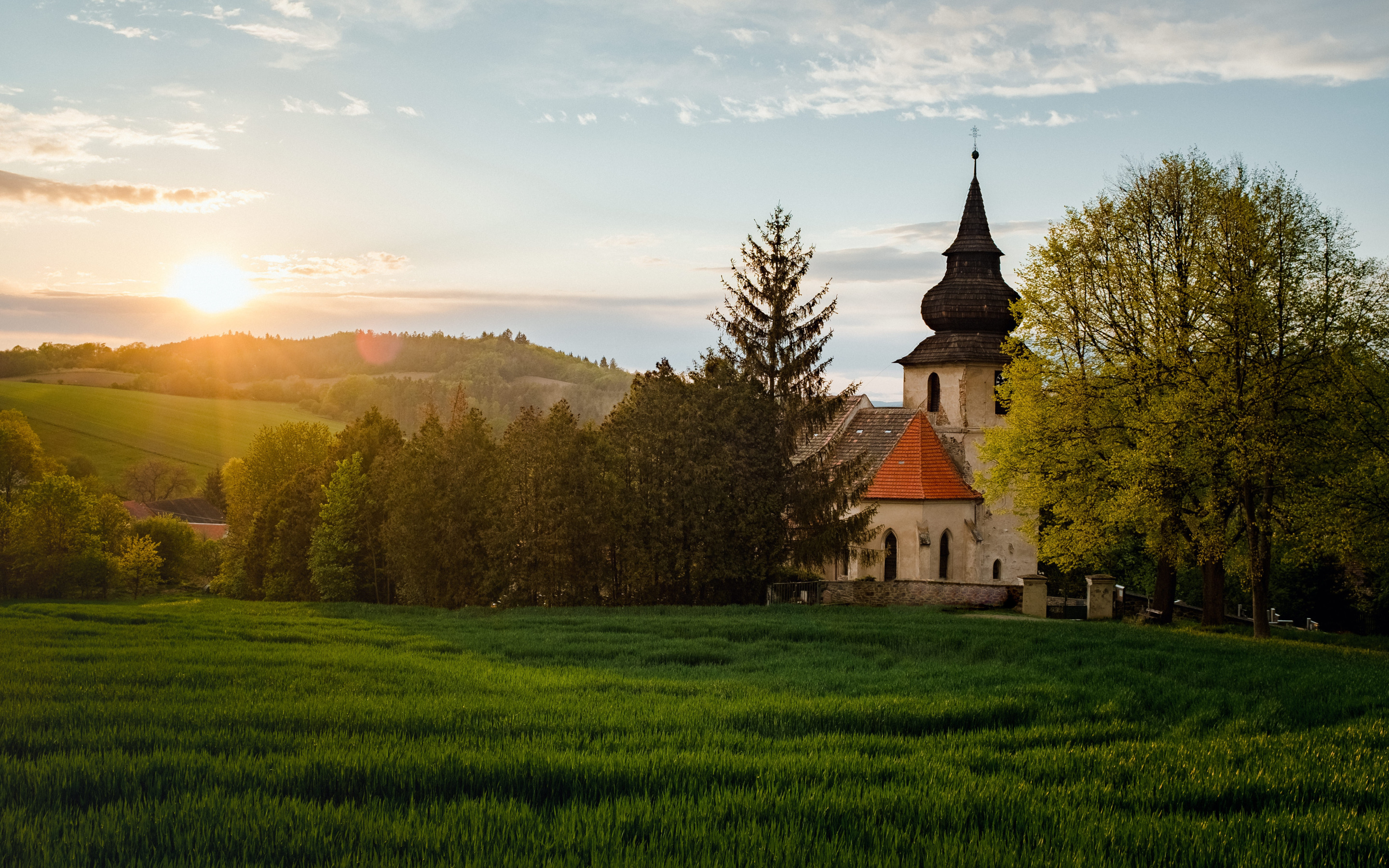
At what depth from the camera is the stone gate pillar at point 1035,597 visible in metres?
30.2

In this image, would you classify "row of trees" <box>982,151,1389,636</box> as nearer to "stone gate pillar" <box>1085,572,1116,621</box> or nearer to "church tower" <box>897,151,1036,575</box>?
"stone gate pillar" <box>1085,572,1116,621</box>

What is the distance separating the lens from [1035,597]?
30391 millimetres

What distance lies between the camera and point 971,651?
19250 mm

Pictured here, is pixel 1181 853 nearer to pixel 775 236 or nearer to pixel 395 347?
pixel 775 236

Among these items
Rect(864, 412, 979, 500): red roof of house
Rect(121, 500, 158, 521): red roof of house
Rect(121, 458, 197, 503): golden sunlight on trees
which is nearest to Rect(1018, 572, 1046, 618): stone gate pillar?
Rect(864, 412, 979, 500): red roof of house

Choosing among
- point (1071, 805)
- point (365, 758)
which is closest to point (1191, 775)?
point (1071, 805)

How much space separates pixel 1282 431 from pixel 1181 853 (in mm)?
20856

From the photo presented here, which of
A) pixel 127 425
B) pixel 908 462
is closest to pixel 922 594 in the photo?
pixel 908 462

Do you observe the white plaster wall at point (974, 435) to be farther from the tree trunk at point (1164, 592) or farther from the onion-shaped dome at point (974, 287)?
the tree trunk at point (1164, 592)

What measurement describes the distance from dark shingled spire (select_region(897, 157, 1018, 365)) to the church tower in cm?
3

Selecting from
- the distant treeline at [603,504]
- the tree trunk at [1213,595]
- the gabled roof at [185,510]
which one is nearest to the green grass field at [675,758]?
the tree trunk at [1213,595]

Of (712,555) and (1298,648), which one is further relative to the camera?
(712,555)

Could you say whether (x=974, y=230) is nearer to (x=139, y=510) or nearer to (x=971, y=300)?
(x=971, y=300)

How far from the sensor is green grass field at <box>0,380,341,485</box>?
303 feet
